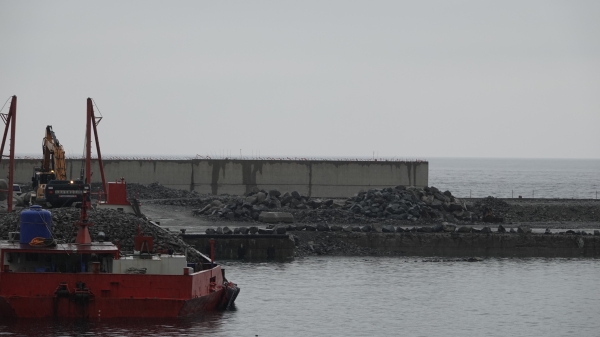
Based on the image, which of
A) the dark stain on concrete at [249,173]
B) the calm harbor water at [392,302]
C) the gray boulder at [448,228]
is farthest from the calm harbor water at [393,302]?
the dark stain on concrete at [249,173]

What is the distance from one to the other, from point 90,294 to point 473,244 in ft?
97.1

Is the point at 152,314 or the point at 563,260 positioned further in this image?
the point at 563,260

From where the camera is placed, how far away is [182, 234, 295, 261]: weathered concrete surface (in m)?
52.2

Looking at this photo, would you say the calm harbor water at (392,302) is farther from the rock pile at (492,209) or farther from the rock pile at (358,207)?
the rock pile at (492,209)

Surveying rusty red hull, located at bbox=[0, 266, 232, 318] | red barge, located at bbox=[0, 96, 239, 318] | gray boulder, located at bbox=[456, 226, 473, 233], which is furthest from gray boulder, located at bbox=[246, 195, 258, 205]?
rusty red hull, located at bbox=[0, 266, 232, 318]

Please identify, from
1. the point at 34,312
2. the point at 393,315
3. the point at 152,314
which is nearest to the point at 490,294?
the point at 393,315

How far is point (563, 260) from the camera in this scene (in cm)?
5525

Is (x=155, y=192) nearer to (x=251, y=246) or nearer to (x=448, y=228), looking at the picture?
(x=251, y=246)

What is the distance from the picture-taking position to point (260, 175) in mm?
85562

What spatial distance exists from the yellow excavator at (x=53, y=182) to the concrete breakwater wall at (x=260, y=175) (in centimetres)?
2490

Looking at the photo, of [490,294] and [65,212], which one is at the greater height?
[65,212]

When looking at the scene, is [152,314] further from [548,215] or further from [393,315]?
[548,215]

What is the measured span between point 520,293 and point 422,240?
41.5ft

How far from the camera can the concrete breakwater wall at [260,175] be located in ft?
280
